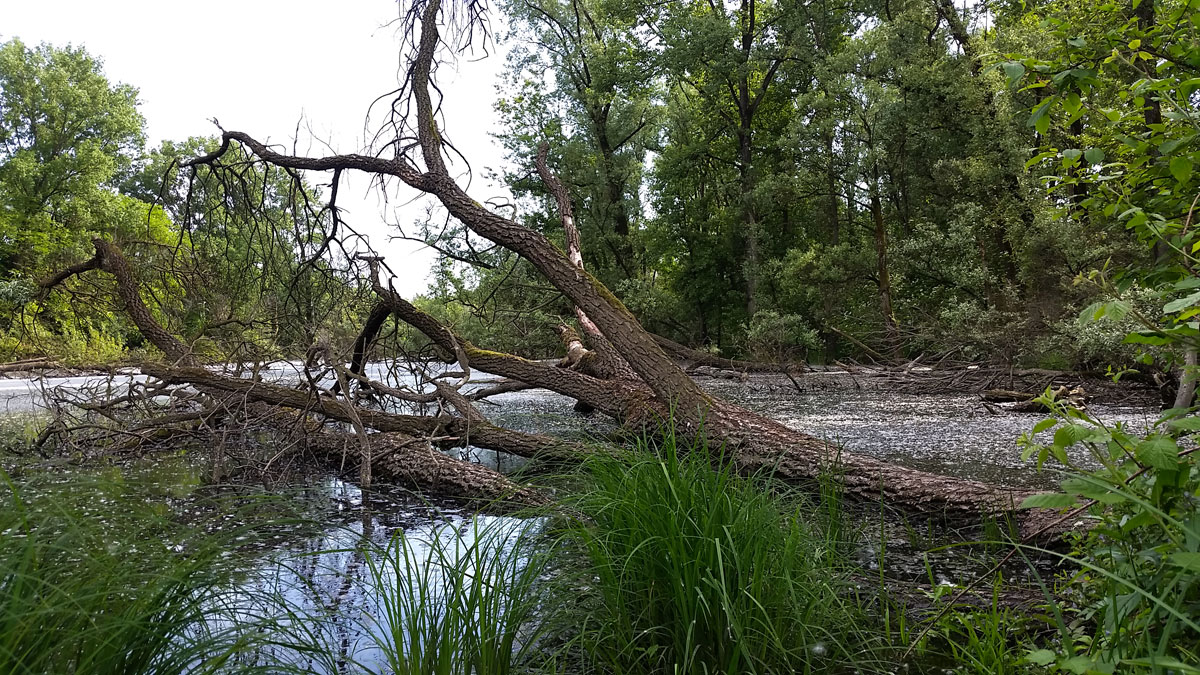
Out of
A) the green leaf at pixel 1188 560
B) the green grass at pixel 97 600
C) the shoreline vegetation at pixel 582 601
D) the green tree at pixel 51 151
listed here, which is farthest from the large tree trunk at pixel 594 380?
the green tree at pixel 51 151

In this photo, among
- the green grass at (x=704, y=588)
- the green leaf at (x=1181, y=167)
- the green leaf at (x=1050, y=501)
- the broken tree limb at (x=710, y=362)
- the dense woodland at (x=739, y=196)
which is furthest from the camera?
the broken tree limb at (x=710, y=362)

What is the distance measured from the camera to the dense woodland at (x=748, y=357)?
1599 mm

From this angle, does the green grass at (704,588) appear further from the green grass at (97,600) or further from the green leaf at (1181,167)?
the green leaf at (1181,167)

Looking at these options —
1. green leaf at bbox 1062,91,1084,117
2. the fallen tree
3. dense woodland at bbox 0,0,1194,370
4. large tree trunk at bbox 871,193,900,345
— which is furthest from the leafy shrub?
green leaf at bbox 1062,91,1084,117

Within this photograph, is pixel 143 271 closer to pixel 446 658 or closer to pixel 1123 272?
pixel 446 658

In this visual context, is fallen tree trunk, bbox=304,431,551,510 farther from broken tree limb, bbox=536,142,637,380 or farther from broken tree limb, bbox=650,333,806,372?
broken tree limb, bbox=650,333,806,372

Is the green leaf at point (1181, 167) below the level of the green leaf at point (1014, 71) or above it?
below

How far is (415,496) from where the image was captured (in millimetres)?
5109

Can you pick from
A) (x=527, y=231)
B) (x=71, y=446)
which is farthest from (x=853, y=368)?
(x=71, y=446)

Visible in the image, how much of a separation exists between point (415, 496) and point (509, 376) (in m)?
2.22

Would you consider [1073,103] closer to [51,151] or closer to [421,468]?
[421,468]

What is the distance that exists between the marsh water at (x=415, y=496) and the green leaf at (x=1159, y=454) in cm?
137

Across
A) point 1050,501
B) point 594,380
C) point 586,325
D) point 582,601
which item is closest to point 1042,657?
point 1050,501

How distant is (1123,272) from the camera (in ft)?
5.35
